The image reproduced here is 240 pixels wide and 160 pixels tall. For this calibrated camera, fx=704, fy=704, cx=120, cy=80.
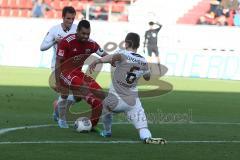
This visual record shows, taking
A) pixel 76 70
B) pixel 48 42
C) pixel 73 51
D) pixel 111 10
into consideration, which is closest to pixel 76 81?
pixel 76 70

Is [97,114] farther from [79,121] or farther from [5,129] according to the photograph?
[5,129]

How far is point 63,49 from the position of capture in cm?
1170

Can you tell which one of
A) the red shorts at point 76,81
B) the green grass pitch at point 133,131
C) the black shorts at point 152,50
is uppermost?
the red shorts at point 76,81

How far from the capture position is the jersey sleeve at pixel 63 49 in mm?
11688

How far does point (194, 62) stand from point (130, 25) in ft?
12.8

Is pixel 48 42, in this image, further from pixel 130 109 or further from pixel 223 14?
pixel 223 14

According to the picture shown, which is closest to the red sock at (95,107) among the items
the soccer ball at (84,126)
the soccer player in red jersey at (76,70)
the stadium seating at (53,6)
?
the soccer player in red jersey at (76,70)

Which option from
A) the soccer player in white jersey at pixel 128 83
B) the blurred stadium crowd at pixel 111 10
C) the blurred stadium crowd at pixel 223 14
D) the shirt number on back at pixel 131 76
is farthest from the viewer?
the blurred stadium crowd at pixel 111 10

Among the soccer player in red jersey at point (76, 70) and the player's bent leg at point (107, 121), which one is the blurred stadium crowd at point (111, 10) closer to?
the soccer player in red jersey at point (76, 70)

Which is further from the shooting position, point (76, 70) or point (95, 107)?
point (76, 70)

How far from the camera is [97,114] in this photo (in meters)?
11.2

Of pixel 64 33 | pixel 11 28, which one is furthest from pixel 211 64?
pixel 64 33

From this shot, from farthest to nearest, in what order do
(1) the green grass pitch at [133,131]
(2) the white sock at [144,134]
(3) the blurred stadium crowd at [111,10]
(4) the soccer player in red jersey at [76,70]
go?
1. (3) the blurred stadium crowd at [111,10]
2. (4) the soccer player in red jersey at [76,70]
3. (2) the white sock at [144,134]
4. (1) the green grass pitch at [133,131]

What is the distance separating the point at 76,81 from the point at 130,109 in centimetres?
150
